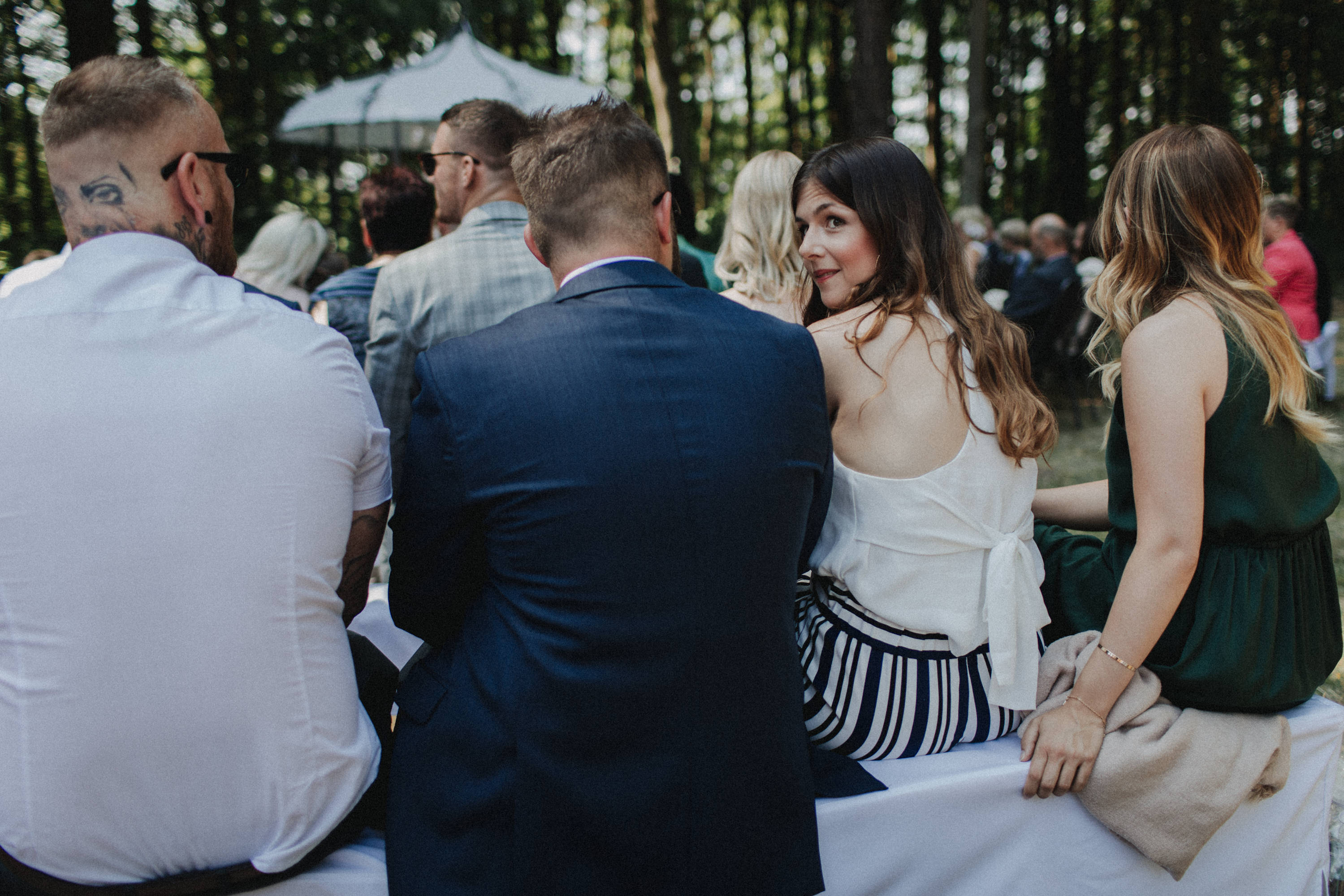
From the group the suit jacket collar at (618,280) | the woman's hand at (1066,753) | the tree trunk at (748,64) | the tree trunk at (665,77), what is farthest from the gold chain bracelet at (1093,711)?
the tree trunk at (748,64)

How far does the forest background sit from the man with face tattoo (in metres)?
7.36

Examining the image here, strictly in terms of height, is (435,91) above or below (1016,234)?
above

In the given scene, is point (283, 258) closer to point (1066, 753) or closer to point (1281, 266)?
point (1066, 753)

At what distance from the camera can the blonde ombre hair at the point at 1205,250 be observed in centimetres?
192

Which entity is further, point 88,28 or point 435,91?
point 88,28

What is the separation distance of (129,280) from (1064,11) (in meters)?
23.0

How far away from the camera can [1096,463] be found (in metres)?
7.33

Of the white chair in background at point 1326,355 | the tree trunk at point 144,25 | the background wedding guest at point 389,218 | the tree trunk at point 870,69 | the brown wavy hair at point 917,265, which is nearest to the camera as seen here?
the brown wavy hair at point 917,265

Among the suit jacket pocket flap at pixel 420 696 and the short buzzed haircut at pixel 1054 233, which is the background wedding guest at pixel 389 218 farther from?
the short buzzed haircut at pixel 1054 233

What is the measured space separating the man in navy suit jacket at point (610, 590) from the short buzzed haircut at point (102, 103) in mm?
687

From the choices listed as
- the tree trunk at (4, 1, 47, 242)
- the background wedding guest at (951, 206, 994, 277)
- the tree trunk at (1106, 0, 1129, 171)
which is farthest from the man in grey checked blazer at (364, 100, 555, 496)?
the tree trunk at (1106, 0, 1129, 171)

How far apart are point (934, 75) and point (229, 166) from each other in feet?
59.0

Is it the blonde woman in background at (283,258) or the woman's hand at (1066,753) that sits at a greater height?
the blonde woman in background at (283,258)

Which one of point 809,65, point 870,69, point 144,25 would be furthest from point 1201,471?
point 809,65
